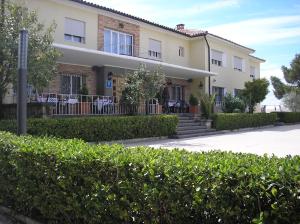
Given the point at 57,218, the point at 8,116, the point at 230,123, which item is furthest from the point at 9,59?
the point at 230,123

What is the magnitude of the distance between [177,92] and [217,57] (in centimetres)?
509

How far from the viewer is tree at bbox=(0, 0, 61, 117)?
43.9ft

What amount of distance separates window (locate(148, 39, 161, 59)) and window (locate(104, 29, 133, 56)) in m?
2.03

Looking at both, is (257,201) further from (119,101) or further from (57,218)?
(119,101)

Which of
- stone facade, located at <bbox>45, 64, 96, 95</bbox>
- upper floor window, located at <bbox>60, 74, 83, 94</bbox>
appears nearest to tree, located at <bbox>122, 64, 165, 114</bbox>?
stone facade, located at <bbox>45, 64, 96, 95</bbox>

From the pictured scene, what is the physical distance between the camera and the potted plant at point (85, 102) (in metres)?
18.4

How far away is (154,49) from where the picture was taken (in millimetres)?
25547

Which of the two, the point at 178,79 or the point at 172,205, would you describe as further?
the point at 178,79

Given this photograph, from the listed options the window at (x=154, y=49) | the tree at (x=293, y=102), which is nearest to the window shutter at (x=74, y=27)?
the window at (x=154, y=49)

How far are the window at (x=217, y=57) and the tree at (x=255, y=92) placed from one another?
290 cm

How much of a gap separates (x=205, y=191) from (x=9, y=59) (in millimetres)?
11764

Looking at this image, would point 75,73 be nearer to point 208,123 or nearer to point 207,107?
point 207,107

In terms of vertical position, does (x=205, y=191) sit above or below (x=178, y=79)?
below

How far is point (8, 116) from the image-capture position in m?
15.2
